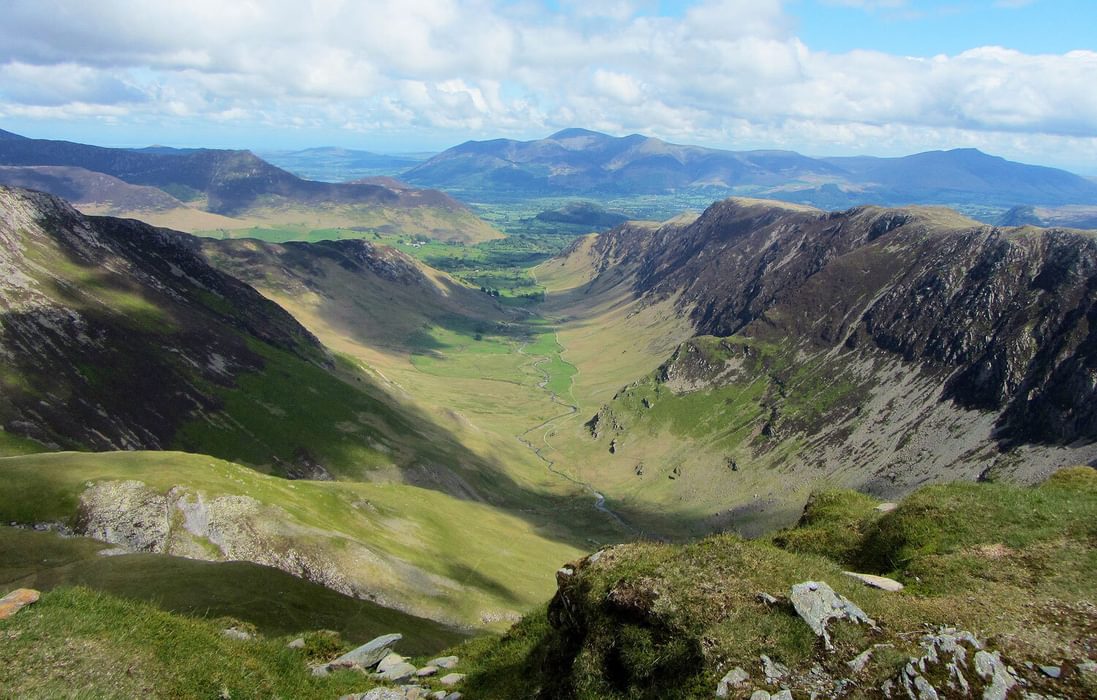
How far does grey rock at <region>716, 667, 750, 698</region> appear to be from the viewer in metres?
21.1

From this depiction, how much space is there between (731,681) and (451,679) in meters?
14.7

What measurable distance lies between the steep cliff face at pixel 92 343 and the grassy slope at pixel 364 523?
4092 cm

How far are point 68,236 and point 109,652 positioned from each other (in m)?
202

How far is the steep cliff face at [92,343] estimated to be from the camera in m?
125

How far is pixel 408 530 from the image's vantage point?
110 metres

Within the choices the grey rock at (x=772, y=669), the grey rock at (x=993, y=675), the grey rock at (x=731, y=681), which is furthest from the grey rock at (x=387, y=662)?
the grey rock at (x=993, y=675)

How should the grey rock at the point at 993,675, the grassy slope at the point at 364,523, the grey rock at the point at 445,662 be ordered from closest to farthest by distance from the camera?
1. the grey rock at the point at 993,675
2. the grey rock at the point at 445,662
3. the grassy slope at the point at 364,523

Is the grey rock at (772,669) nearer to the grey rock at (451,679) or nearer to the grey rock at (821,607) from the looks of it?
the grey rock at (821,607)

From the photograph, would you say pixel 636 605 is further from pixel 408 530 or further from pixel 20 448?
pixel 20 448

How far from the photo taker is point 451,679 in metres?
30.8

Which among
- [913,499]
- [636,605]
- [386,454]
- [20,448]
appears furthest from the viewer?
[386,454]

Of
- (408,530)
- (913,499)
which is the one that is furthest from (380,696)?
(408,530)

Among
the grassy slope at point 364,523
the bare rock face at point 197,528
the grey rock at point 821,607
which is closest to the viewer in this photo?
the grey rock at point 821,607

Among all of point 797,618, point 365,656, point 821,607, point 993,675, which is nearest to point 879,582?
point 821,607
